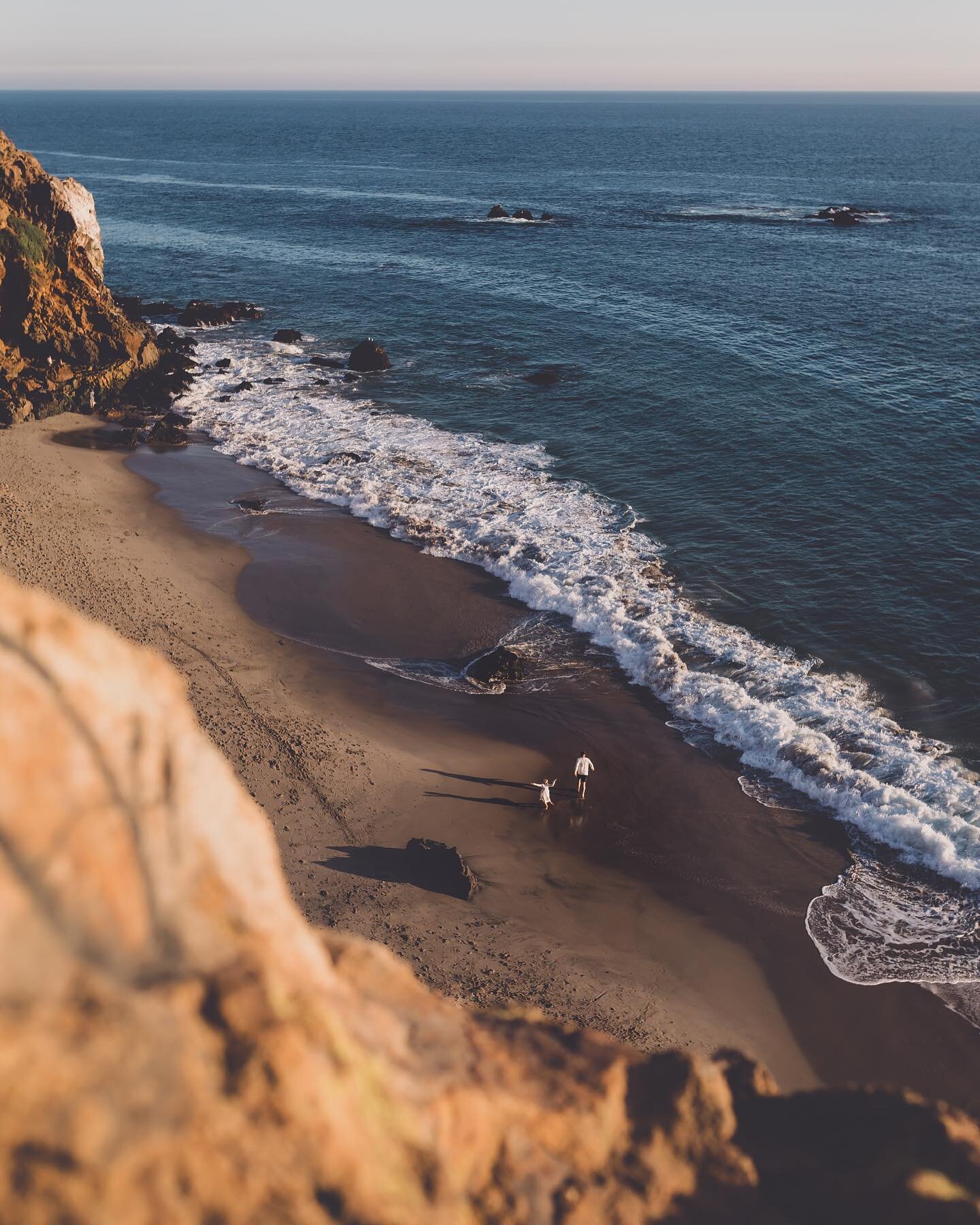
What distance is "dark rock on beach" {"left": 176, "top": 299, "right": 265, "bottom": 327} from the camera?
6012cm

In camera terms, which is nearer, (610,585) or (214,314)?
(610,585)

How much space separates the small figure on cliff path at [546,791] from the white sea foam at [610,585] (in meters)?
5.23

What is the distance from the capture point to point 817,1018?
54.1 ft

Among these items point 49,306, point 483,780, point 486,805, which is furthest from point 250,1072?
point 49,306

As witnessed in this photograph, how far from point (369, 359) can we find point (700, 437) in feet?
68.3

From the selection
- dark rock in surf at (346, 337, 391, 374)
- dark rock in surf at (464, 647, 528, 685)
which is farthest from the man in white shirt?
dark rock in surf at (346, 337, 391, 374)

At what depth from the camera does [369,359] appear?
51.9 m

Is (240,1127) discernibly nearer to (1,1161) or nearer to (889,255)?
(1,1161)

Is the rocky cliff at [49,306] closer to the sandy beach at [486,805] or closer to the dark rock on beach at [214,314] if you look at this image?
Answer: the sandy beach at [486,805]

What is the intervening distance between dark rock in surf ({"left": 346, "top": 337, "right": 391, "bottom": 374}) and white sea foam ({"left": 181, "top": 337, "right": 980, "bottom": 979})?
8.91ft

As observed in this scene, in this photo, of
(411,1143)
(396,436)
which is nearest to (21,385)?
(396,436)

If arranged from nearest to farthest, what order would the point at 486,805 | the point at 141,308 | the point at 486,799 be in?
1. the point at 486,805
2. the point at 486,799
3. the point at 141,308

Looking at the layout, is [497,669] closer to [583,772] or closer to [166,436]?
[583,772]

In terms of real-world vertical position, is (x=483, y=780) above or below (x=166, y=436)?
below
